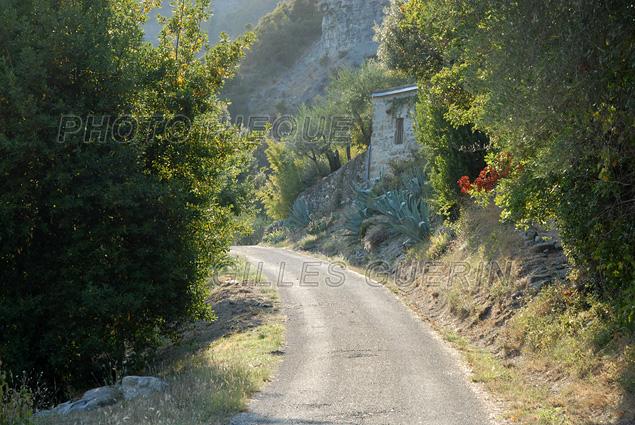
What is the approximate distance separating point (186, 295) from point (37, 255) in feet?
9.47

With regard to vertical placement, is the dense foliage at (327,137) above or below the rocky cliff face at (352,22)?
below

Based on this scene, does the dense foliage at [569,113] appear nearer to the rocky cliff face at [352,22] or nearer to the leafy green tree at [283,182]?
the leafy green tree at [283,182]

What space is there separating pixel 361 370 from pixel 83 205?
18.7ft

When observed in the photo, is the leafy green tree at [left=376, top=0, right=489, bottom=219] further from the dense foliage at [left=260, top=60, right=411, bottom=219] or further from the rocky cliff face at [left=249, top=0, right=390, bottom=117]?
the rocky cliff face at [left=249, top=0, right=390, bottom=117]

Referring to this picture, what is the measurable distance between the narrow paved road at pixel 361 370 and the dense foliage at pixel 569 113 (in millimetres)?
2888

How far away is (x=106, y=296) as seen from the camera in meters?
9.49

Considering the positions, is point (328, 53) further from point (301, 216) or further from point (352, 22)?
point (301, 216)

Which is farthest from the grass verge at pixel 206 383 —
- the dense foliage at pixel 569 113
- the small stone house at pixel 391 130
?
the small stone house at pixel 391 130

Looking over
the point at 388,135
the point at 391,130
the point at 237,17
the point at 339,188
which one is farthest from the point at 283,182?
the point at 237,17

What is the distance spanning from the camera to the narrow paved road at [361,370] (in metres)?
7.35

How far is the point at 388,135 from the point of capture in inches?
1282

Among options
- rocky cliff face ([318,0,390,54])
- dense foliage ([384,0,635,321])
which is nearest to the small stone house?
dense foliage ([384,0,635,321])

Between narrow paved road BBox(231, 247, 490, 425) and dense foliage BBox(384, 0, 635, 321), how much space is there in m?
2.89

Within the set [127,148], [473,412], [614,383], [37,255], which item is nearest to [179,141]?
[127,148]
